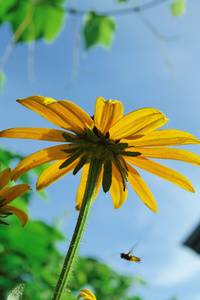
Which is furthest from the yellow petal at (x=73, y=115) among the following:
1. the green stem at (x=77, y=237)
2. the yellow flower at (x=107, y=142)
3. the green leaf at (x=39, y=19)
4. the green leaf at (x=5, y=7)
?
the green leaf at (x=5, y=7)

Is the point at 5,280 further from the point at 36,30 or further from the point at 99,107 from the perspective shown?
the point at 99,107

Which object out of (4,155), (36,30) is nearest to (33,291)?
(4,155)

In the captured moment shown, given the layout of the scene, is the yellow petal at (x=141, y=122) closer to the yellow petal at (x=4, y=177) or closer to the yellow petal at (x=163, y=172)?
the yellow petal at (x=163, y=172)

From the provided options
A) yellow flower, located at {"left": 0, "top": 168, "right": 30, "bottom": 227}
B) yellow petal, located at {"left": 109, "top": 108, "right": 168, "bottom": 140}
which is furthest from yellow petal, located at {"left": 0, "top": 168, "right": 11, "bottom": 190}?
yellow petal, located at {"left": 109, "top": 108, "right": 168, "bottom": 140}

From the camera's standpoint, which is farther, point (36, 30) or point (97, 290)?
point (97, 290)

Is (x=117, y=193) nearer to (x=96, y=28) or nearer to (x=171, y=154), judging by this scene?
(x=171, y=154)

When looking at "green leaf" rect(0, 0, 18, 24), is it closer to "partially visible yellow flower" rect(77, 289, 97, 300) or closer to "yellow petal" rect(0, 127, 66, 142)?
"yellow petal" rect(0, 127, 66, 142)
